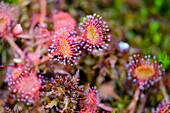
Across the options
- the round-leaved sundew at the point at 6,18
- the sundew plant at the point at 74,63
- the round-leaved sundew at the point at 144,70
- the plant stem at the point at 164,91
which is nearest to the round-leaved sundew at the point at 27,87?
the sundew plant at the point at 74,63

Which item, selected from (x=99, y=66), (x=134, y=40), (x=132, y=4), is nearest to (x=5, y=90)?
(x=99, y=66)

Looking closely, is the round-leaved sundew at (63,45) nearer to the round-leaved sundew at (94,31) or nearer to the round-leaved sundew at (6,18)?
the round-leaved sundew at (94,31)

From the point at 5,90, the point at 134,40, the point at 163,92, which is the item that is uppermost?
the point at 134,40

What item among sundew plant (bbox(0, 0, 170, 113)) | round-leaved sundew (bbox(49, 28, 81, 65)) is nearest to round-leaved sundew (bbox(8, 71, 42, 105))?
sundew plant (bbox(0, 0, 170, 113))

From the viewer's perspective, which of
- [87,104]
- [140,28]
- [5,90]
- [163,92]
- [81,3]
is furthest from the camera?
[140,28]

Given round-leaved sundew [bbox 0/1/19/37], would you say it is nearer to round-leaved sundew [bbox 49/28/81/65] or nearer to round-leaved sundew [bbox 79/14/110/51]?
round-leaved sundew [bbox 49/28/81/65]

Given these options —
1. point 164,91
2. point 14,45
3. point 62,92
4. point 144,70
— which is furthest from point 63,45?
point 164,91

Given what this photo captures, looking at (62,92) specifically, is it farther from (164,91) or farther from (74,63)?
(164,91)

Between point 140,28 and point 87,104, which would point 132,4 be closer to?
point 140,28
